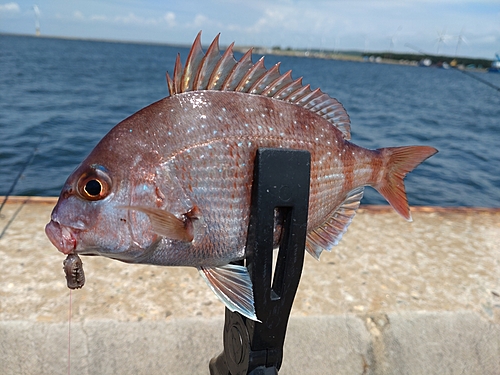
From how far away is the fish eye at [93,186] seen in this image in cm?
115

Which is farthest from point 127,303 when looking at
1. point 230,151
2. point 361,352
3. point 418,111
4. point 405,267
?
point 418,111

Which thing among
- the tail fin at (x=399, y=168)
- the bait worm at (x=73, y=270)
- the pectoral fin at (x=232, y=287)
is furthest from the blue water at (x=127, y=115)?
the pectoral fin at (x=232, y=287)

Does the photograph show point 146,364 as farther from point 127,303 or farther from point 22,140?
point 22,140

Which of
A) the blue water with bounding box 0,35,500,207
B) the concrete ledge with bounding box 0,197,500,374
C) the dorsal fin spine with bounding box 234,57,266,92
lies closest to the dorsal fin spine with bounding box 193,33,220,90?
the dorsal fin spine with bounding box 234,57,266,92

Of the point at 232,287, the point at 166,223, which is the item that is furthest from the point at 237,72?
the point at 232,287

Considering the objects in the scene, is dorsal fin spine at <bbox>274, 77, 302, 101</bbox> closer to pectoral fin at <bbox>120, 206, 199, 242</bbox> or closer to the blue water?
pectoral fin at <bbox>120, 206, 199, 242</bbox>

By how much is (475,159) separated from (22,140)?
13.3 m

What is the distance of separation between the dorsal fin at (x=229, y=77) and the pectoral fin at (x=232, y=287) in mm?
577

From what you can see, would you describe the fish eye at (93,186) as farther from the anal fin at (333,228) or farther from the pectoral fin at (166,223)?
the anal fin at (333,228)

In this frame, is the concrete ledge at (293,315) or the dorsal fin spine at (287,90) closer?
the dorsal fin spine at (287,90)

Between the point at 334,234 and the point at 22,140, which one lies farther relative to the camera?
the point at 22,140

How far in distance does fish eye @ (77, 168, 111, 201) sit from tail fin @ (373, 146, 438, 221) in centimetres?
102

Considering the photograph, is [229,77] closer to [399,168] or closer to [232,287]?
[232,287]

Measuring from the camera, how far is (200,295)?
2963mm
